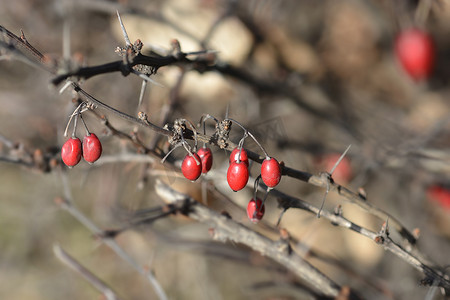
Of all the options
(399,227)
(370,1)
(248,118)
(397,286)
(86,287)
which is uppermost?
(370,1)

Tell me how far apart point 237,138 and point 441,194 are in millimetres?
1792

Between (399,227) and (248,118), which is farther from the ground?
(248,118)

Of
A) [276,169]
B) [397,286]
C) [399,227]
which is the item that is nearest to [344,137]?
[397,286]

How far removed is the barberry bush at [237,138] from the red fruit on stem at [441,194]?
0.01 meters

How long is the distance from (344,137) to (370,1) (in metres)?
1.34

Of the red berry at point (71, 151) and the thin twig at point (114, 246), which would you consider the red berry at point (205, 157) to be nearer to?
the red berry at point (71, 151)

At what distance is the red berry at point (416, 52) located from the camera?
3.48m

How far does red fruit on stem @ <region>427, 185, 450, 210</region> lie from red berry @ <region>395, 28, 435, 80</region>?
3.43 feet

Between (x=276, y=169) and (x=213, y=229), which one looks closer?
(x=276, y=169)

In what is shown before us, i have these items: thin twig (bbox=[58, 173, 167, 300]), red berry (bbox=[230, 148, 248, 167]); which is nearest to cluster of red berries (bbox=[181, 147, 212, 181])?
red berry (bbox=[230, 148, 248, 167])

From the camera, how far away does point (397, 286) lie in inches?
104

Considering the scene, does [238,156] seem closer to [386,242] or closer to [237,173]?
[237,173]

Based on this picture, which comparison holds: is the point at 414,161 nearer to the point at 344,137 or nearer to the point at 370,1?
the point at 344,137

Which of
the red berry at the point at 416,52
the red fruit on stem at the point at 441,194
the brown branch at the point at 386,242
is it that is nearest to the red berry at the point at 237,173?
the brown branch at the point at 386,242
